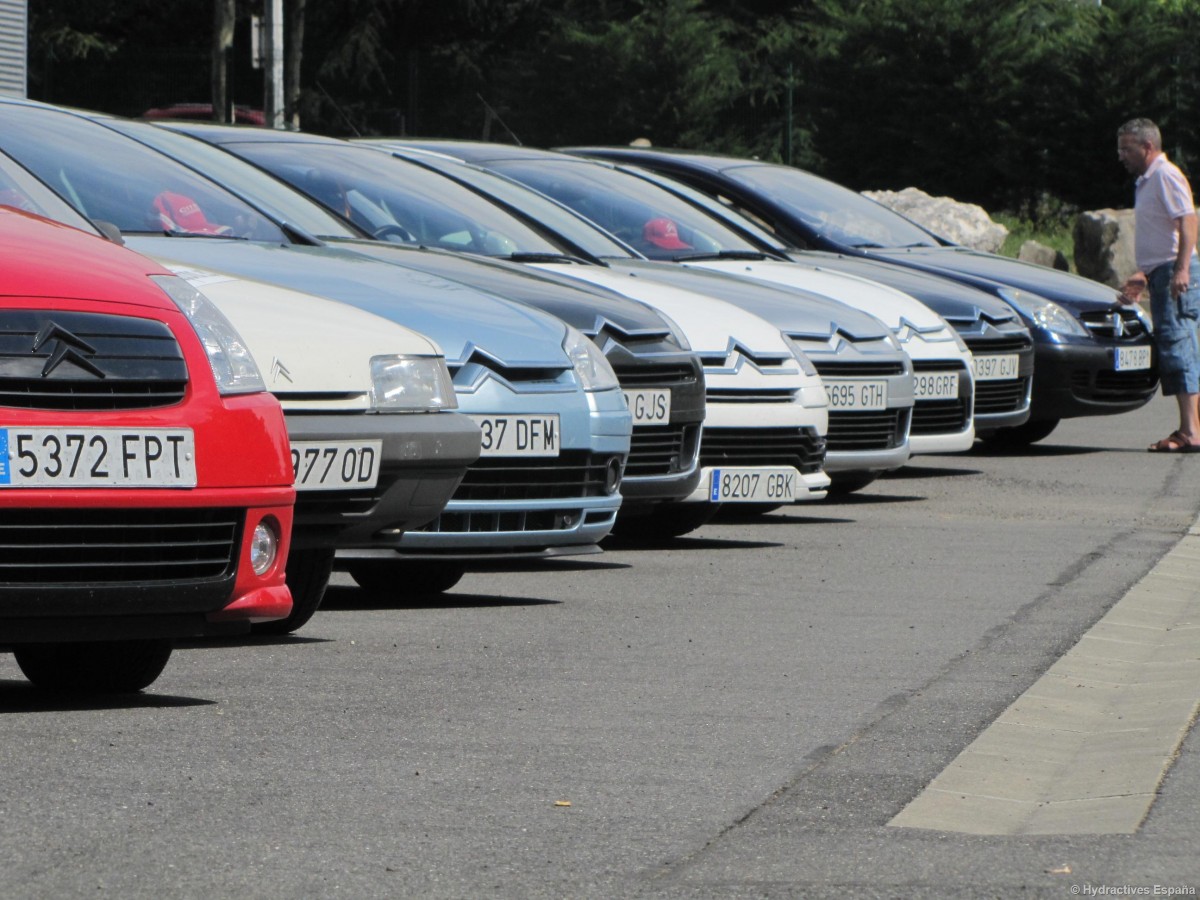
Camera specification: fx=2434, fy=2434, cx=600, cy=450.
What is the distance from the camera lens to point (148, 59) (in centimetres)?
3931

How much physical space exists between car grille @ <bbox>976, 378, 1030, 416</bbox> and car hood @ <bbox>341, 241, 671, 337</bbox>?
14.8 feet

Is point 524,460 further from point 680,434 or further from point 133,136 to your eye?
point 133,136

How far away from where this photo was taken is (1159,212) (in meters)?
14.4

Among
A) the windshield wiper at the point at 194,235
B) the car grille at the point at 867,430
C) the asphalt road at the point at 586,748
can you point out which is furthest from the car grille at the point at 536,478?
the car grille at the point at 867,430

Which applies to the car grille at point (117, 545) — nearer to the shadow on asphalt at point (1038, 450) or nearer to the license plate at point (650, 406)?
the license plate at point (650, 406)

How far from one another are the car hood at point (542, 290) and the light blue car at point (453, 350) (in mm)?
424

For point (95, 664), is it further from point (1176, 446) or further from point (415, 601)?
point (1176, 446)

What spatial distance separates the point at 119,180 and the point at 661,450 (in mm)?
2153

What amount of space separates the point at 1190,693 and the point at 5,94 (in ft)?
14.6

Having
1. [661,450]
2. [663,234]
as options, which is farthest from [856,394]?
[661,450]

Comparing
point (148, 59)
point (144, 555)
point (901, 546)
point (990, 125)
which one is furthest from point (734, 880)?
point (148, 59)

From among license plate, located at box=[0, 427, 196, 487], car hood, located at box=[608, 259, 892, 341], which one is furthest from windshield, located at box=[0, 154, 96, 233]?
car hood, located at box=[608, 259, 892, 341]

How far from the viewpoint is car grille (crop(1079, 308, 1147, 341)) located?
46.2 feet

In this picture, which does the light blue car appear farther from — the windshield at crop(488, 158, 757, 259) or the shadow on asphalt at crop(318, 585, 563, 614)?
the windshield at crop(488, 158, 757, 259)
